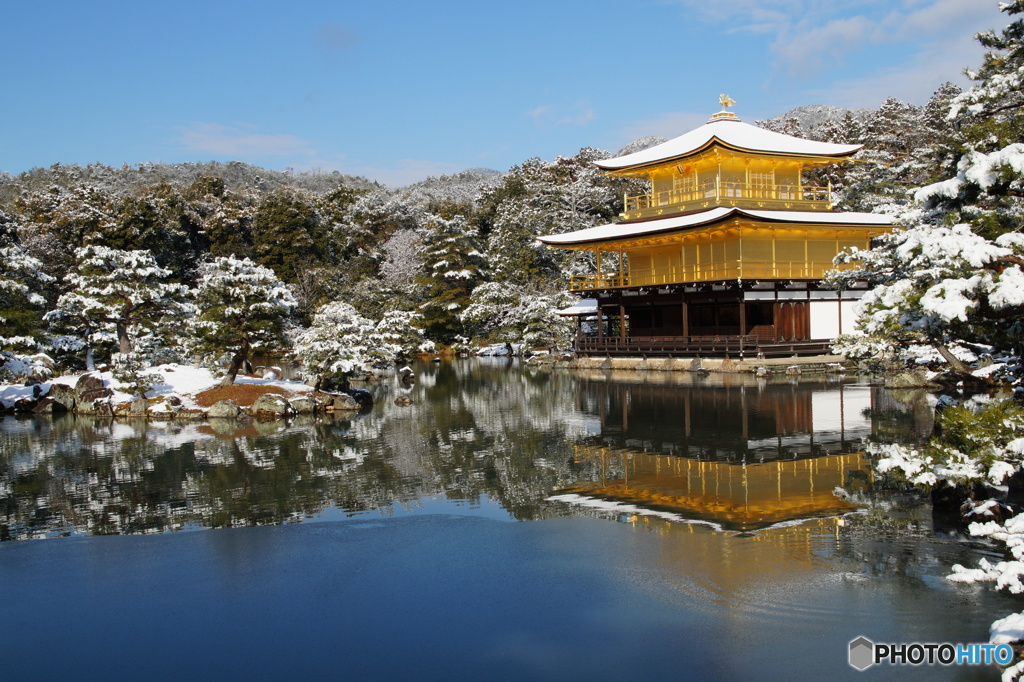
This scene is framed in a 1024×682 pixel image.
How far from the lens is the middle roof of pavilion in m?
30.4

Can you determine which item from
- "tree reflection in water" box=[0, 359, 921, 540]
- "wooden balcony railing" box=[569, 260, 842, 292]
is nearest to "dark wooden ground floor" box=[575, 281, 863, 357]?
"wooden balcony railing" box=[569, 260, 842, 292]

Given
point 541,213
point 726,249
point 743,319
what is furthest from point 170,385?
point 541,213

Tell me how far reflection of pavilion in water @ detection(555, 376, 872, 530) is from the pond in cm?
7

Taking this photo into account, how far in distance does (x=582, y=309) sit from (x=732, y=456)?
23.0m

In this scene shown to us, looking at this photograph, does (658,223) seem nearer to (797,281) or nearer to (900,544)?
(797,281)

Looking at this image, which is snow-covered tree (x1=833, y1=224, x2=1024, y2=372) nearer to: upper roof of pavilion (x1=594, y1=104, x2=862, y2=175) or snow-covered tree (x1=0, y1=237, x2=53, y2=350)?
snow-covered tree (x1=0, y1=237, x2=53, y2=350)

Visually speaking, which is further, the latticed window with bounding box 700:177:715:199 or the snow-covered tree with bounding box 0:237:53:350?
the latticed window with bounding box 700:177:715:199

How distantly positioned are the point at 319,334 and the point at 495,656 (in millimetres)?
17266

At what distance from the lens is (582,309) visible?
34.6m

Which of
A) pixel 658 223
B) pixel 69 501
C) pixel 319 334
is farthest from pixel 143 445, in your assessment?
pixel 658 223

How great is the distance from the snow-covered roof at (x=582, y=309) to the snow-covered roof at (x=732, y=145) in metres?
5.82

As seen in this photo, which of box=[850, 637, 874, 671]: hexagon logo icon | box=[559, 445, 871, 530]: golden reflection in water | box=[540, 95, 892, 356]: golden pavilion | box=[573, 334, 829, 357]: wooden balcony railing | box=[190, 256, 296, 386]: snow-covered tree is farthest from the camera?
box=[540, 95, 892, 356]: golden pavilion

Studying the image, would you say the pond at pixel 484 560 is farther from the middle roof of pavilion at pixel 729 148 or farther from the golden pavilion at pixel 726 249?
the middle roof of pavilion at pixel 729 148

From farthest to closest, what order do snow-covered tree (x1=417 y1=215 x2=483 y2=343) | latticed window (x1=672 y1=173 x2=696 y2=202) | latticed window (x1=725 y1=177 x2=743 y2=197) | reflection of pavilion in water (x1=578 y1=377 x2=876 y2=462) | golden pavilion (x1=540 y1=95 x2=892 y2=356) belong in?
snow-covered tree (x1=417 y1=215 x2=483 y2=343) → latticed window (x1=672 y1=173 x2=696 y2=202) → latticed window (x1=725 y1=177 x2=743 y2=197) → golden pavilion (x1=540 y1=95 x2=892 y2=356) → reflection of pavilion in water (x1=578 y1=377 x2=876 y2=462)
